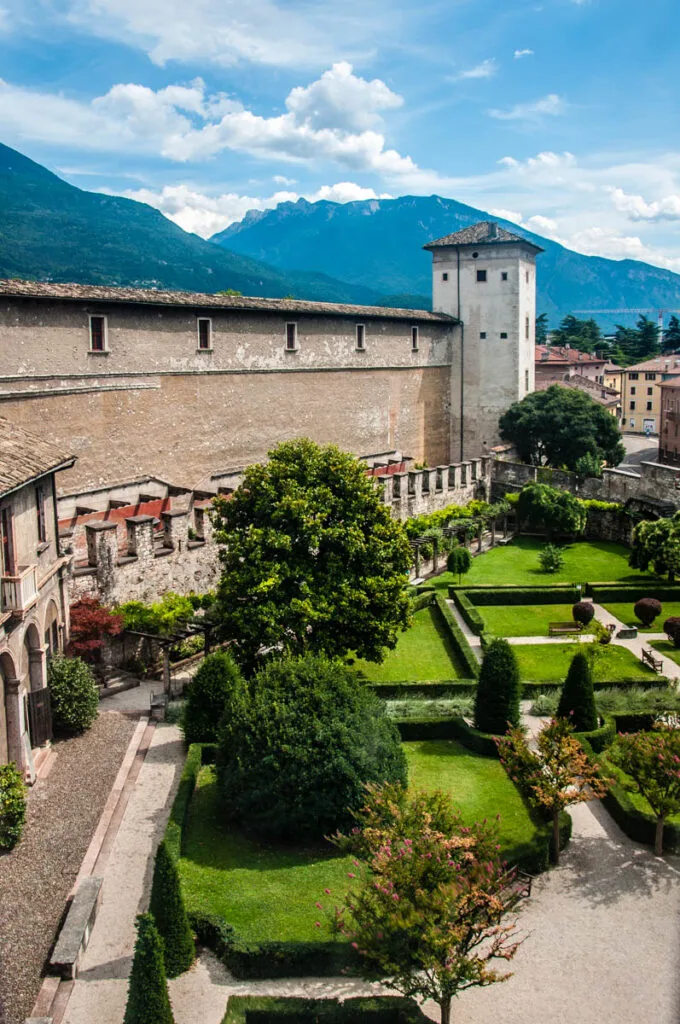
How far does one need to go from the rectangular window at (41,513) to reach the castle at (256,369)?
6740mm

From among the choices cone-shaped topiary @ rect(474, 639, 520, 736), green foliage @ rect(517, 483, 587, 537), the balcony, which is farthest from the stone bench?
green foliage @ rect(517, 483, 587, 537)

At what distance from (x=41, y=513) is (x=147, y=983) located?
10.2 metres

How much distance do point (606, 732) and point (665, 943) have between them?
5.61 m

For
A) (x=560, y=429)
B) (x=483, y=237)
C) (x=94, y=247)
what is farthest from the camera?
(x=94, y=247)

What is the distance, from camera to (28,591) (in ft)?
50.2

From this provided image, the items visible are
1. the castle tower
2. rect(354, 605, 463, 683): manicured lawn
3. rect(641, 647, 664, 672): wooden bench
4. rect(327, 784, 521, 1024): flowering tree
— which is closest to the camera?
rect(327, 784, 521, 1024): flowering tree

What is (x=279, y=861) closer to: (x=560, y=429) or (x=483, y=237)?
(x=560, y=429)

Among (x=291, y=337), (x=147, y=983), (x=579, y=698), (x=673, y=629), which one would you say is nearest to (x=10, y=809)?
(x=147, y=983)

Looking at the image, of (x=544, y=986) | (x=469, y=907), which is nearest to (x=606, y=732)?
(x=544, y=986)

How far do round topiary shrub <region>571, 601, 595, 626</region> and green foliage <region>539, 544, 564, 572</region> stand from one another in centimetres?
514

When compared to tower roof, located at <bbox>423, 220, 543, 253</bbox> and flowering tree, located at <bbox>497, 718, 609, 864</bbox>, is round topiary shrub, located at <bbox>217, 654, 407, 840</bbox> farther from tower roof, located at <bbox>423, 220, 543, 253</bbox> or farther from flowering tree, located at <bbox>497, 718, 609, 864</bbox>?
tower roof, located at <bbox>423, 220, 543, 253</bbox>

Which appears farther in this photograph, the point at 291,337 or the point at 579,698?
the point at 291,337

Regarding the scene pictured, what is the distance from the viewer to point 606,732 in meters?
16.8

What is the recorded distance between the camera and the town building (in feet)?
47.7
